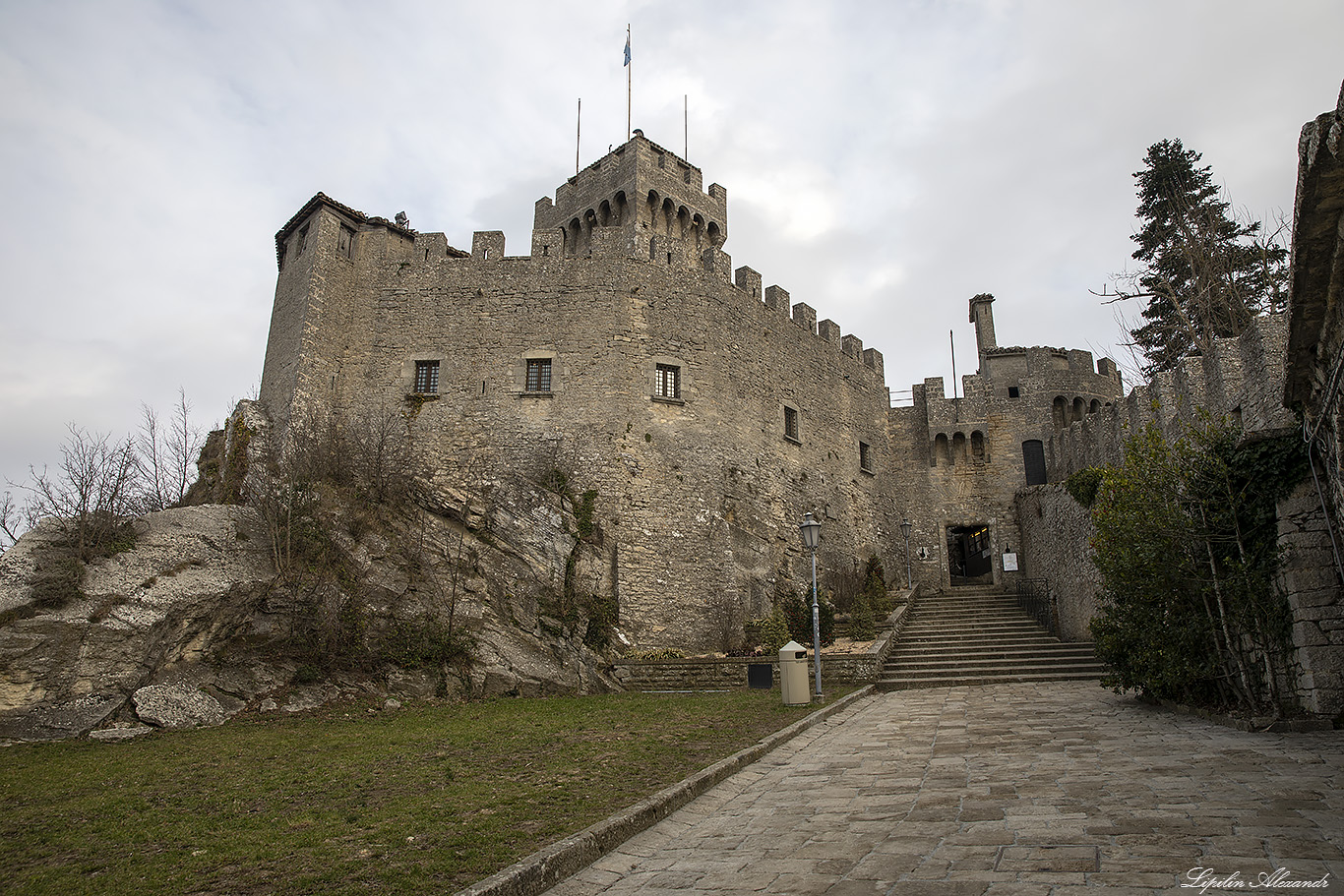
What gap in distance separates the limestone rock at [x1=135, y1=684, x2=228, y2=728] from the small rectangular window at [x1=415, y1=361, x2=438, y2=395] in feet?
32.5

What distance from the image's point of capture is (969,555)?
31.0 metres

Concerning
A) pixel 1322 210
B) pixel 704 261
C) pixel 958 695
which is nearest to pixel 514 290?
pixel 704 261

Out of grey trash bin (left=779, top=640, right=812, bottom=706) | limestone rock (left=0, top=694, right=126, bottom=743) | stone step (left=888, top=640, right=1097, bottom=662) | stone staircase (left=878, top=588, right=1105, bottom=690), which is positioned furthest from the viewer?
stone step (left=888, top=640, right=1097, bottom=662)

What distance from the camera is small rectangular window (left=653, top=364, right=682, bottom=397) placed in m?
20.4

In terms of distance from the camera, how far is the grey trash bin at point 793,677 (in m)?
11.8

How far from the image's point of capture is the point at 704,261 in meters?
22.7

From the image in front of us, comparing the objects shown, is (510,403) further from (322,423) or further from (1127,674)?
(1127,674)

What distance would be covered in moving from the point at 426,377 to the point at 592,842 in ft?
55.4

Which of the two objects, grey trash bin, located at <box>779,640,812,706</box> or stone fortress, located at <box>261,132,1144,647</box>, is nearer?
grey trash bin, located at <box>779,640,812,706</box>

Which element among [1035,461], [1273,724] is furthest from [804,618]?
[1035,461]

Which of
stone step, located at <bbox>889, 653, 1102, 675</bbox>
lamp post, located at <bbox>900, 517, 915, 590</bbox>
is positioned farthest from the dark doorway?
stone step, located at <bbox>889, 653, 1102, 675</bbox>

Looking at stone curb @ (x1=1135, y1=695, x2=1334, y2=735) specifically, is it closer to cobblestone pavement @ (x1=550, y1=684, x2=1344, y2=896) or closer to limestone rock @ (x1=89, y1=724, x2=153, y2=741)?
cobblestone pavement @ (x1=550, y1=684, x2=1344, y2=896)

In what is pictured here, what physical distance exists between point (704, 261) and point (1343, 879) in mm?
20735

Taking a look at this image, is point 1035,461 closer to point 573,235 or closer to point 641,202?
point 641,202
